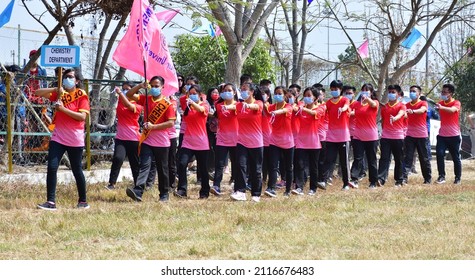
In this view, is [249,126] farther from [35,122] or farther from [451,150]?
[451,150]

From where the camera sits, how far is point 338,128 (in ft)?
49.9

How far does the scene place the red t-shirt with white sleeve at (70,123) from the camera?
11164 mm

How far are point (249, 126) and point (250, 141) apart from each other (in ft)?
0.72

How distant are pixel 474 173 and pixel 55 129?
483 inches

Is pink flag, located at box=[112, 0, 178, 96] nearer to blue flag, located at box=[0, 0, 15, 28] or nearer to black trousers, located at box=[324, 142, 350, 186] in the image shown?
blue flag, located at box=[0, 0, 15, 28]

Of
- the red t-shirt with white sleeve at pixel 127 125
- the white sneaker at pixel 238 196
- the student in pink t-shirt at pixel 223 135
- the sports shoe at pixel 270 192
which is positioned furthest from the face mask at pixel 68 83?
the sports shoe at pixel 270 192

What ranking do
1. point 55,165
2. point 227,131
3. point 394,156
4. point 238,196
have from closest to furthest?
point 55,165 → point 238,196 → point 227,131 → point 394,156

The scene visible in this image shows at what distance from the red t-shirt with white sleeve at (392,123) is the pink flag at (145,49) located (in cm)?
481

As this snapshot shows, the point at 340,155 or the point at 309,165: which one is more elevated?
the point at 340,155

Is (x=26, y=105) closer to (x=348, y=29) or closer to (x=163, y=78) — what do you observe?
(x=163, y=78)

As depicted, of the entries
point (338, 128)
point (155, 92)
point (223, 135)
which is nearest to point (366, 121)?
point (338, 128)

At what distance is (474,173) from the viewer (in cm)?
2069

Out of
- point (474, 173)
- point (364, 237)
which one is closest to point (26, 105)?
point (364, 237)

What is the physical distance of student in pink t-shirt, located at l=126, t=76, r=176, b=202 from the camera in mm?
12258
